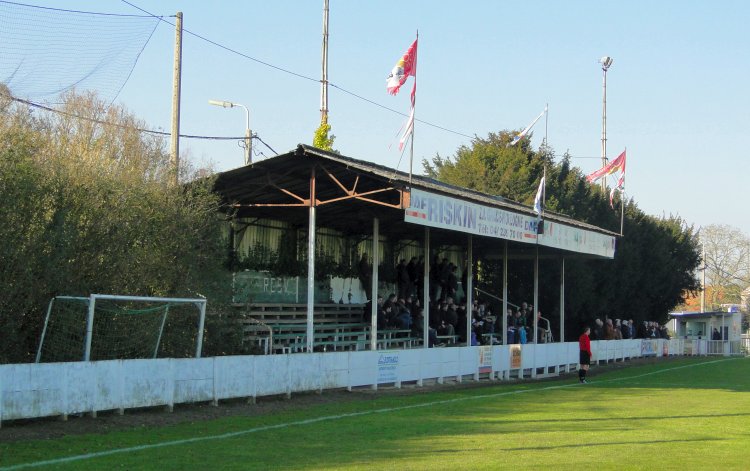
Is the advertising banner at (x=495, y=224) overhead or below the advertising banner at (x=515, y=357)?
overhead

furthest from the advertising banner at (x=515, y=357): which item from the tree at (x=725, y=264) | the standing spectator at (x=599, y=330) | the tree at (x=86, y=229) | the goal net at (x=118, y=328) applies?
the tree at (x=725, y=264)

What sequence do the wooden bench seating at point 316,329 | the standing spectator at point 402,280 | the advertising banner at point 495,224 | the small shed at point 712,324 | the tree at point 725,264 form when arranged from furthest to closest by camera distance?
the tree at point 725,264, the small shed at point 712,324, the standing spectator at point 402,280, the wooden bench seating at point 316,329, the advertising banner at point 495,224

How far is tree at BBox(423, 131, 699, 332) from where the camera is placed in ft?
163

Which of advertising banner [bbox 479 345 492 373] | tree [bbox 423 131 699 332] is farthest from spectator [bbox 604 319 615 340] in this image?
advertising banner [bbox 479 345 492 373]

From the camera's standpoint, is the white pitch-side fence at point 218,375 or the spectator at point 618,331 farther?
the spectator at point 618,331

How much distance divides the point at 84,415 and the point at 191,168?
40.6 feet

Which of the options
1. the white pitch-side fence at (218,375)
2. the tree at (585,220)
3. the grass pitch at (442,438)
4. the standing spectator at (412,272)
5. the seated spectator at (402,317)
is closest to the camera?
the grass pitch at (442,438)

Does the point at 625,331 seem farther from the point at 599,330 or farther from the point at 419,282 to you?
A: the point at 419,282

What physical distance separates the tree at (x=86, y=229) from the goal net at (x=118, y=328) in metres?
0.38

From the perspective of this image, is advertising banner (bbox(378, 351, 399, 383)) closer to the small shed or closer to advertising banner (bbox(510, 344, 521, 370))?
advertising banner (bbox(510, 344, 521, 370))

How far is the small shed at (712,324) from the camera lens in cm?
6414

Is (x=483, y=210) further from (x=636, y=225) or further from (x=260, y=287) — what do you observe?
(x=636, y=225)

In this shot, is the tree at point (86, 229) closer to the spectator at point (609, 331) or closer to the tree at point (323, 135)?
the tree at point (323, 135)

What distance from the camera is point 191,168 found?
2806 centimetres
